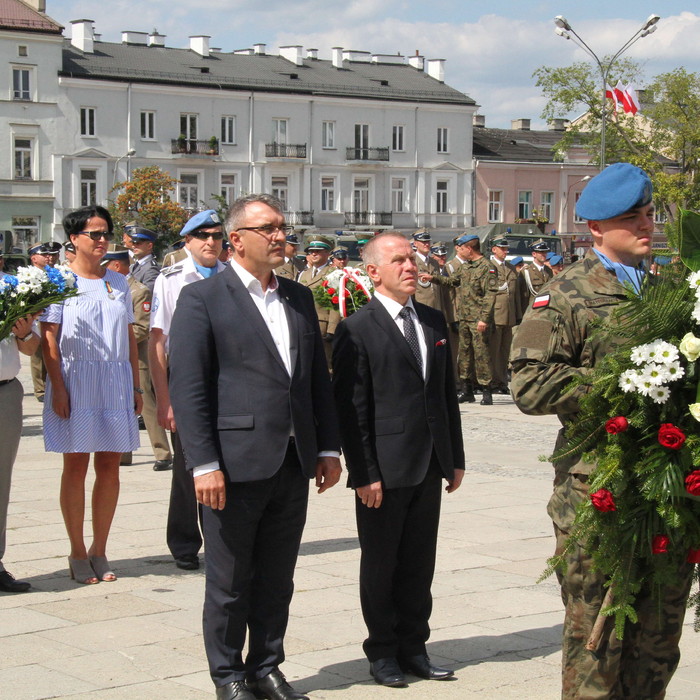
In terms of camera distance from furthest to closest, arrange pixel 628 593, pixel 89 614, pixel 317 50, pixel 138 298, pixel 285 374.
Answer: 1. pixel 317 50
2. pixel 138 298
3. pixel 89 614
4. pixel 285 374
5. pixel 628 593

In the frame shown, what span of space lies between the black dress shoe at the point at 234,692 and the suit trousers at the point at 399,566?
0.68m

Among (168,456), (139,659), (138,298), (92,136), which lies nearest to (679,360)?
(139,659)

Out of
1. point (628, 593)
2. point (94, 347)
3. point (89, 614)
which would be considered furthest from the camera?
point (94, 347)

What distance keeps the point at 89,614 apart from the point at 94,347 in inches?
65.1

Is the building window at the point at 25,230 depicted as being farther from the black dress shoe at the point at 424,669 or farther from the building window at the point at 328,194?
the black dress shoe at the point at 424,669

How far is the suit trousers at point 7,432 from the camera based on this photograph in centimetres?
721

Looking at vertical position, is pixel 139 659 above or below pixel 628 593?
below

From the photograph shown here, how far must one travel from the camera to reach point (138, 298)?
41.0ft

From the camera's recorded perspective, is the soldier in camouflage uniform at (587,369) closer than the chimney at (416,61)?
Yes

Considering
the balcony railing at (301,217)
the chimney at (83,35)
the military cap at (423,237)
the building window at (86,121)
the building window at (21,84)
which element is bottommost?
the military cap at (423,237)

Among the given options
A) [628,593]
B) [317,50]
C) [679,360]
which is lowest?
[628,593]

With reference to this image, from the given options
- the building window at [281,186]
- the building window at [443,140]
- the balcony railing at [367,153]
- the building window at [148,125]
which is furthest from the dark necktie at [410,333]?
the building window at [443,140]

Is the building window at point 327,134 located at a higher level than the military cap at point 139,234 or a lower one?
higher

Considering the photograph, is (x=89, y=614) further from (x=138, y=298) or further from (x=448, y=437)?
(x=138, y=298)
